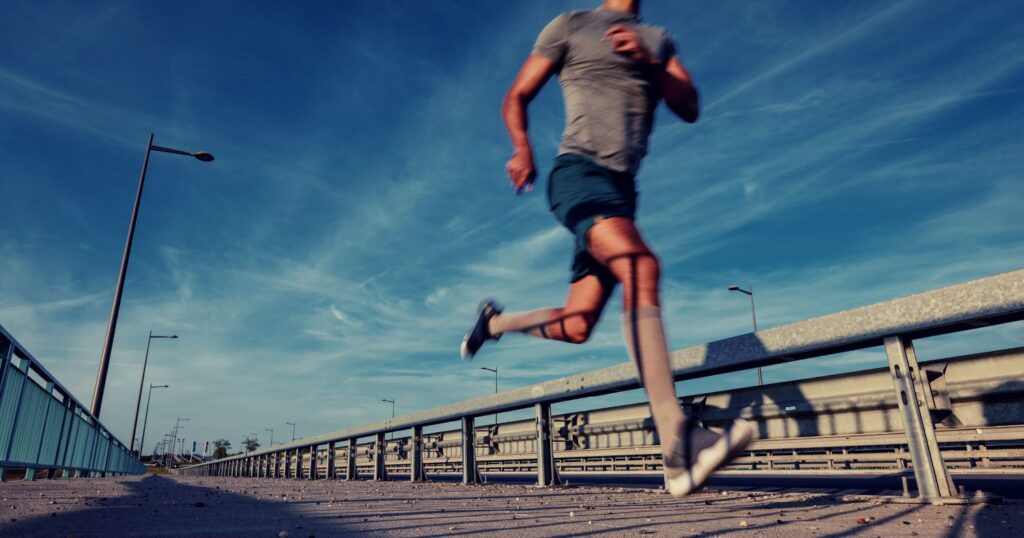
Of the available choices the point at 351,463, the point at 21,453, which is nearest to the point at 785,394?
the point at 21,453

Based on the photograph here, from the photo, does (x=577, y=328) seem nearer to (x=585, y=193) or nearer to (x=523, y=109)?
(x=585, y=193)

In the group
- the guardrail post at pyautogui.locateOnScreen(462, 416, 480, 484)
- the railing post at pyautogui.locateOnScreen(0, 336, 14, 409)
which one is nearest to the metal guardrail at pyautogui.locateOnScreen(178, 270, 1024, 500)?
the guardrail post at pyautogui.locateOnScreen(462, 416, 480, 484)

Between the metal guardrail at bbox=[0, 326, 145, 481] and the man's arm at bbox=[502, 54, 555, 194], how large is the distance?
849cm

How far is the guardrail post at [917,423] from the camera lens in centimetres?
616

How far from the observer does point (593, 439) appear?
1172cm

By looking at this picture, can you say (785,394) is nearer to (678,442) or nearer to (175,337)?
(678,442)

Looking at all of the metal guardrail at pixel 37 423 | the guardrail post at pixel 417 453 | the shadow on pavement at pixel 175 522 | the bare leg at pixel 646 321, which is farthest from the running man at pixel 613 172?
the guardrail post at pixel 417 453

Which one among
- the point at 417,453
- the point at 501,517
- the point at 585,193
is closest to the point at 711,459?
the point at 585,193

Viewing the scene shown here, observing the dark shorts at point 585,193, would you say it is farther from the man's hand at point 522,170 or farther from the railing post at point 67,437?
the railing post at point 67,437

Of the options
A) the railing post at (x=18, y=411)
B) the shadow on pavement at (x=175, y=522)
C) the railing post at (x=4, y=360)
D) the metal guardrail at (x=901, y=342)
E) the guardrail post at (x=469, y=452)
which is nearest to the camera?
the shadow on pavement at (x=175, y=522)

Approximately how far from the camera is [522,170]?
2113 millimetres

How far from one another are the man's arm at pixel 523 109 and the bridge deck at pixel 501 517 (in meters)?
3.14

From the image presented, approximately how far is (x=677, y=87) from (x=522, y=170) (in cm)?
58

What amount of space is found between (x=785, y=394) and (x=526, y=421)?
26.9 ft
